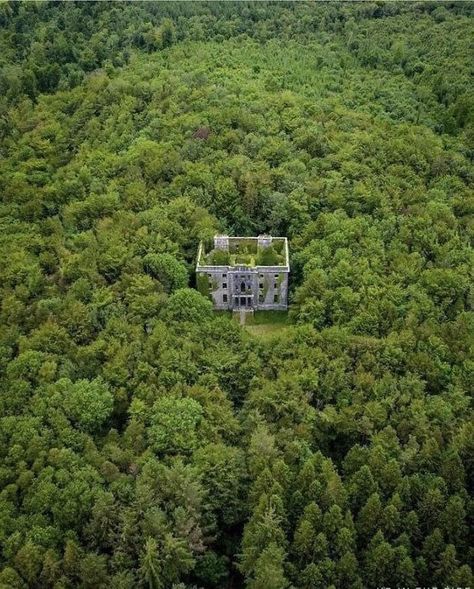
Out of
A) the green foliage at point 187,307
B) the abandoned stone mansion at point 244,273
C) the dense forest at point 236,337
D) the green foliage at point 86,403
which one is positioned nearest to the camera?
the dense forest at point 236,337

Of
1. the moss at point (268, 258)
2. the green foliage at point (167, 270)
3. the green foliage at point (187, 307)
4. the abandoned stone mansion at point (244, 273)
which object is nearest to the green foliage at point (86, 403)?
the green foliage at point (187, 307)

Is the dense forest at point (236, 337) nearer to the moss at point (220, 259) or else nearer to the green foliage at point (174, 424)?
the green foliage at point (174, 424)

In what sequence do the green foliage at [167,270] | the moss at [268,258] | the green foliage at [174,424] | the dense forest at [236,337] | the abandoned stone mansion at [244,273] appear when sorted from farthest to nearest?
the moss at [268,258]
the abandoned stone mansion at [244,273]
the green foliage at [167,270]
the green foliage at [174,424]
the dense forest at [236,337]

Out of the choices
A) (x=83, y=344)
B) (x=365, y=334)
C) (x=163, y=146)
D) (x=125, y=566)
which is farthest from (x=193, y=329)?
(x=163, y=146)

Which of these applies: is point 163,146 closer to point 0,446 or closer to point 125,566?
point 0,446

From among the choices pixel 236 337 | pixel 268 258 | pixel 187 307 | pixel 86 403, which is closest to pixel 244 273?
pixel 268 258

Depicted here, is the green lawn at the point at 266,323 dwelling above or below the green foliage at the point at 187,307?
below

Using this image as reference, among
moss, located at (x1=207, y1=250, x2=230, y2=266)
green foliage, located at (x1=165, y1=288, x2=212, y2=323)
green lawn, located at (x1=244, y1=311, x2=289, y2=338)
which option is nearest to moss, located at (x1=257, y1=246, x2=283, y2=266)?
moss, located at (x1=207, y1=250, x2=230, y2=266)
